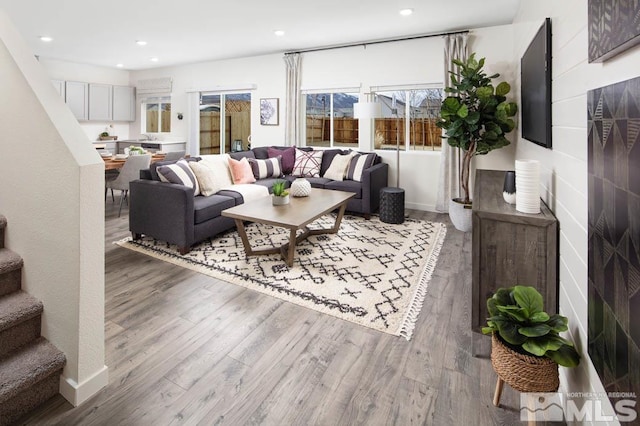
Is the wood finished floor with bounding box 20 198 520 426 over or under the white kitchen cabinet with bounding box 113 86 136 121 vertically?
under

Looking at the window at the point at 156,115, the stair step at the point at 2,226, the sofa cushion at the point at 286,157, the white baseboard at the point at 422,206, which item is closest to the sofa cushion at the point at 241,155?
the sofa cushion at the point at 286,157

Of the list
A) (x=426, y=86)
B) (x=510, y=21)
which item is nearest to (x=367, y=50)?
(x=426, y=86)

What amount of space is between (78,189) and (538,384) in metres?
2.08

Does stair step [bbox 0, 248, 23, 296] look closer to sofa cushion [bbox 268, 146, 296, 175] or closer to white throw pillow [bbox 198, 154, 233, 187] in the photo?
white throw pillow [bbox 198, 154, 233, 187]

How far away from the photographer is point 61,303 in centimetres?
168

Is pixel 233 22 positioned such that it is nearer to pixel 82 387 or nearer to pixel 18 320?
pixel 18 320

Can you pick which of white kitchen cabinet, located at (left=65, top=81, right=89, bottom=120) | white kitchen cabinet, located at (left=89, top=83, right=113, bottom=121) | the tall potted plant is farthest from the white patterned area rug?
white kitchen cabinet, located at (left=89, top=83, right=113, bottom=121)

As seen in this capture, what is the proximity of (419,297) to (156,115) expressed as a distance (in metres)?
8.01

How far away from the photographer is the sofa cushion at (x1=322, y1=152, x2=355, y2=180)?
→ 5.36 metres

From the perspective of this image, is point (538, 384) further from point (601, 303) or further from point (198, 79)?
point (198, 79)

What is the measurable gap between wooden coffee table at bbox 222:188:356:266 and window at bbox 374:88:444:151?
2199 mm

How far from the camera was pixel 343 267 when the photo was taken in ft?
10.9

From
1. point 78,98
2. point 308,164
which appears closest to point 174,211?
point 308,164

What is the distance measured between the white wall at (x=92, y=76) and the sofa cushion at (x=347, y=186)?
17.6ft
